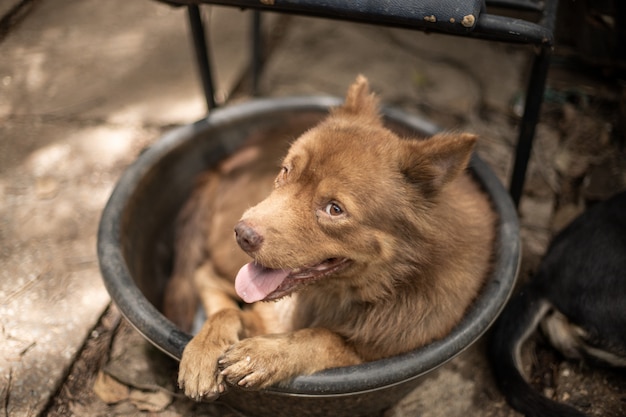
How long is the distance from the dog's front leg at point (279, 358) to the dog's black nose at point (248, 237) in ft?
1.26

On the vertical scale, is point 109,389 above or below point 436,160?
below

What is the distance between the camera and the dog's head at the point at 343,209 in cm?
201

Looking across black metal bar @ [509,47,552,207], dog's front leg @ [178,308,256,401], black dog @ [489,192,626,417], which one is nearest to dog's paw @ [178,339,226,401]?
dog's front leg @ [178,308,256,401]

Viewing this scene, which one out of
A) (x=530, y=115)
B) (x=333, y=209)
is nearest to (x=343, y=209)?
(x=333, y=209)

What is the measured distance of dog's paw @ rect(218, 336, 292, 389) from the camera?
206 cm

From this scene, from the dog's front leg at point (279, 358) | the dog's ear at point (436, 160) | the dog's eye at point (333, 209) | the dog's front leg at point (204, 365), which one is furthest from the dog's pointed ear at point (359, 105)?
the dog's front leg at point (204, 365)

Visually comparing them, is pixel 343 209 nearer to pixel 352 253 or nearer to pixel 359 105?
pixel 352 253

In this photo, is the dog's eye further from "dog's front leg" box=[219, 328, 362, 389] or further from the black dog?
the black dog

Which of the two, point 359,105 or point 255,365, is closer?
point 255,365

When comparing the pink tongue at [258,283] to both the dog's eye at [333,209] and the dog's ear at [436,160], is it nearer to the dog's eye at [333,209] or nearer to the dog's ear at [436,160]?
the dog's eye at [333,209]

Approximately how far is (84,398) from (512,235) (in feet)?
6.59

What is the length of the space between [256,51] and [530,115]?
2.12 metres

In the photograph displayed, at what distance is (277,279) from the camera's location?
2.11 meters

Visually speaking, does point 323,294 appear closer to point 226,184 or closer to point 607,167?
point 226,184
